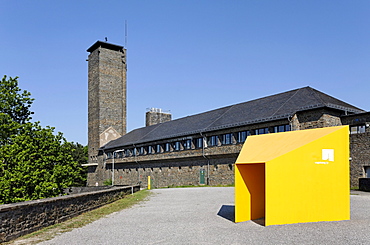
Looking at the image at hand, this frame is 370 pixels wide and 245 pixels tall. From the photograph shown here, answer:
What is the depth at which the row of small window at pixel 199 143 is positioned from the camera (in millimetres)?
31716

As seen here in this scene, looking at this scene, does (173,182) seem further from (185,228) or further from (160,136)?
(185,228)

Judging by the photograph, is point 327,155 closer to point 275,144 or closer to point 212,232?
point 275,144

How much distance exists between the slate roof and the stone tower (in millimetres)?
10814

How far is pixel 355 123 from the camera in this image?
2697 centimetres

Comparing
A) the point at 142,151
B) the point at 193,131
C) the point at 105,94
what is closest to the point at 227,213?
the point at 193,131

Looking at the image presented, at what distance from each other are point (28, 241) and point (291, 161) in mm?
6983

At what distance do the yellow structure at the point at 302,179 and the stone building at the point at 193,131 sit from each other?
1710 centimetres

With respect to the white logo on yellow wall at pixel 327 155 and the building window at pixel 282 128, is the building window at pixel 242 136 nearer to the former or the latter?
the building window at pixel 282 128

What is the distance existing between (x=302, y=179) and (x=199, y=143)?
2822 centimetres

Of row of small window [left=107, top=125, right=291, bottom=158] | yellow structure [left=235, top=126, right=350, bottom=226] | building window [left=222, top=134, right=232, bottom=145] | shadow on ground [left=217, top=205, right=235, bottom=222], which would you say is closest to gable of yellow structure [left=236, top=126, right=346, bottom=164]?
yellow structure [left=235, top=126, right=350, bottom=226]

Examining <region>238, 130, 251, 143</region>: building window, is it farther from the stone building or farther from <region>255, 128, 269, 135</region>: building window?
<region>255, 128, 269, 135</region>: building window

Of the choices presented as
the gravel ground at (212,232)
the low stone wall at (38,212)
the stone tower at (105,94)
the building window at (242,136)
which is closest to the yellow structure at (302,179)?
the gravel ground at (212,232)

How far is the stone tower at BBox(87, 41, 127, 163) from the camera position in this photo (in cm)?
5947

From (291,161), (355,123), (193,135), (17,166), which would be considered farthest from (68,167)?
(355,123)
